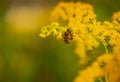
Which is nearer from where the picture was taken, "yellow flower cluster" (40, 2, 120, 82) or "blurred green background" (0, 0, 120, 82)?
"yellow flower cluster" (40, 2, 120, 82)

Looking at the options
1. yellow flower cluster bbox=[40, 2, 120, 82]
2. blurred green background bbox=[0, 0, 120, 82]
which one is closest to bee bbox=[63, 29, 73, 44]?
yellow flower cluster bbox=[40, 2, 120, 82]

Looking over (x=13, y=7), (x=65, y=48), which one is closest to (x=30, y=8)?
(x=13, y=7)

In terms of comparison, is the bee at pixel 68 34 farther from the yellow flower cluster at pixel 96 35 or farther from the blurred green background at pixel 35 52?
the blurred green background at pixel 35 52

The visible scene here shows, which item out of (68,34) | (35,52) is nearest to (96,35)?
(68,34)

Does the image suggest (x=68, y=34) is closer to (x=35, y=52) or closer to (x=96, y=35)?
(x=96, y=35)

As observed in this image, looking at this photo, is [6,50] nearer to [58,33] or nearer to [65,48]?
[65,48]

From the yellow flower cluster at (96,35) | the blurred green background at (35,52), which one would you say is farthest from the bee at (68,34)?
the blurred green background at (35,52)

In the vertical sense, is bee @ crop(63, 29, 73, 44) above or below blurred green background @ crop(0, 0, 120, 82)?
below

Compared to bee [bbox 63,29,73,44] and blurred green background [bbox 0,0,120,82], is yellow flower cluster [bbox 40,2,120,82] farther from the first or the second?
blurred green background [bbox 0,0,120,82]
